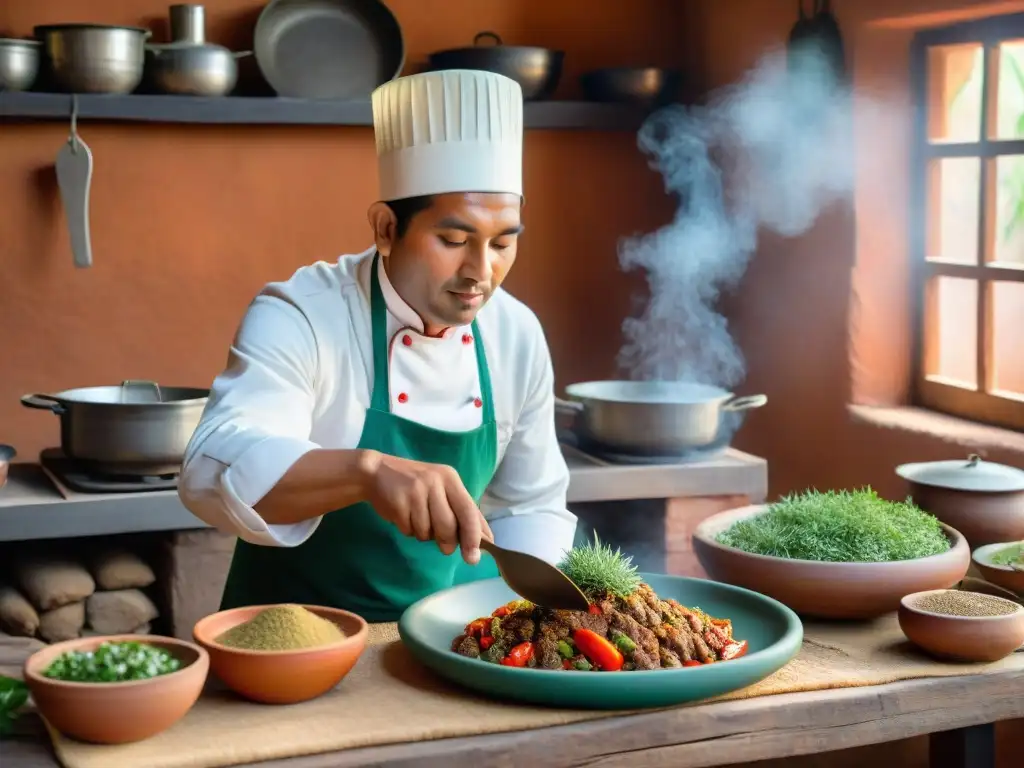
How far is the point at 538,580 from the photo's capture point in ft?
5.43

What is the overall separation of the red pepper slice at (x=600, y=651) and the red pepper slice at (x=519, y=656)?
0.20ft

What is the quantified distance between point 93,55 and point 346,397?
1.91 metres

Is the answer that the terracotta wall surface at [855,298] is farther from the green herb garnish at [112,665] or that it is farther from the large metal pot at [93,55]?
the green herb garnish at [112,665]

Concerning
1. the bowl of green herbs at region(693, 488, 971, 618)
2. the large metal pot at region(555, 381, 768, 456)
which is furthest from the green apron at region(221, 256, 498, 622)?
the large metal pot at region(555, 381, 768, 456)

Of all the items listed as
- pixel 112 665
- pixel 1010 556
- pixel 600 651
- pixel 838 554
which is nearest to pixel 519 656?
pixel 600 651

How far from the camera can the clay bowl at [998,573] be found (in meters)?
2.01

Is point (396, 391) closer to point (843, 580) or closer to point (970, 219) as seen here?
point (843, 580)

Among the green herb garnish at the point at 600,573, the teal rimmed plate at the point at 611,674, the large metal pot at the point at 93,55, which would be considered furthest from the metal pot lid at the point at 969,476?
the large metal pot at the point at 93,55

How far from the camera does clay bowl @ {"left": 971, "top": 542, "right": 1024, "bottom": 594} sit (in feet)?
6.61

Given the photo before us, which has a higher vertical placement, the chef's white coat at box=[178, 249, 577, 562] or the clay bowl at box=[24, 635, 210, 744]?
the chef's white coat at box=[178, 249, 577, 562]

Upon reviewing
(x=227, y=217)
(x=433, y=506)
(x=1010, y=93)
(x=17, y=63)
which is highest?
(x=17, y=63)

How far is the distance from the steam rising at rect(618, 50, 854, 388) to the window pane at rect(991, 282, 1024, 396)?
1.65 ft

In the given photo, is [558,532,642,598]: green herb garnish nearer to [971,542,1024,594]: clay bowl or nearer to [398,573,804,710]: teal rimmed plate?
[398,573,804,710]: teal rimmed plate

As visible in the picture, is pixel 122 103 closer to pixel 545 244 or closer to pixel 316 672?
pixel 545 244
